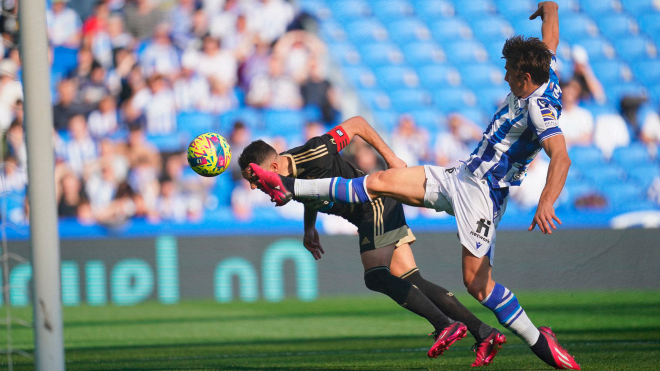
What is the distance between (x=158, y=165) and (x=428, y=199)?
30.5ft

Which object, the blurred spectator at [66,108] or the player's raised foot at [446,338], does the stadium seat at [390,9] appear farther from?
the player's raised foot at [446,338]

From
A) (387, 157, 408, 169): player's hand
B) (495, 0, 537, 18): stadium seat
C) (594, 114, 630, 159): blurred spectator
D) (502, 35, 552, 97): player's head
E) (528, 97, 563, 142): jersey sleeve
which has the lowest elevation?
(387, 157, 408, 169): player's hand

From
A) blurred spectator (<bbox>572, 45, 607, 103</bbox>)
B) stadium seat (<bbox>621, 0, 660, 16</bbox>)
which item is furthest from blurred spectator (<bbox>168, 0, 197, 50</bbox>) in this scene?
stadium seat (<bbox>621, 0, 660, 16</bbox>)

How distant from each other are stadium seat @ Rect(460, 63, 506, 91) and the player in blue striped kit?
31.2 ft

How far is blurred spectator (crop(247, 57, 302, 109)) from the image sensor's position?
45.0 feet

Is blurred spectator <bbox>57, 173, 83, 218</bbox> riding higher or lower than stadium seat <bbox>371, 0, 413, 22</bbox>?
lower

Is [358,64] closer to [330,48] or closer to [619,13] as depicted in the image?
[330,48]

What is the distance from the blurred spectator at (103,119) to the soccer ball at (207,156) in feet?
28.8

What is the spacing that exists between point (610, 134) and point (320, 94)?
522 cm

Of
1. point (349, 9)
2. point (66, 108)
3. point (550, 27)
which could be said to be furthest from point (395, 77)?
point (550, 27)

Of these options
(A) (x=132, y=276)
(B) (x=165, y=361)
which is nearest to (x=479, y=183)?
(B) (x=165, y=361)

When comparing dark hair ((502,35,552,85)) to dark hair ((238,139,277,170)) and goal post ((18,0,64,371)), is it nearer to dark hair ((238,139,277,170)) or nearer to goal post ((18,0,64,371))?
dark hair ((238,139,277,170))

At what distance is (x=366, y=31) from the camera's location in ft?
48.5

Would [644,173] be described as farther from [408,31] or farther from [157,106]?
[157,106]
